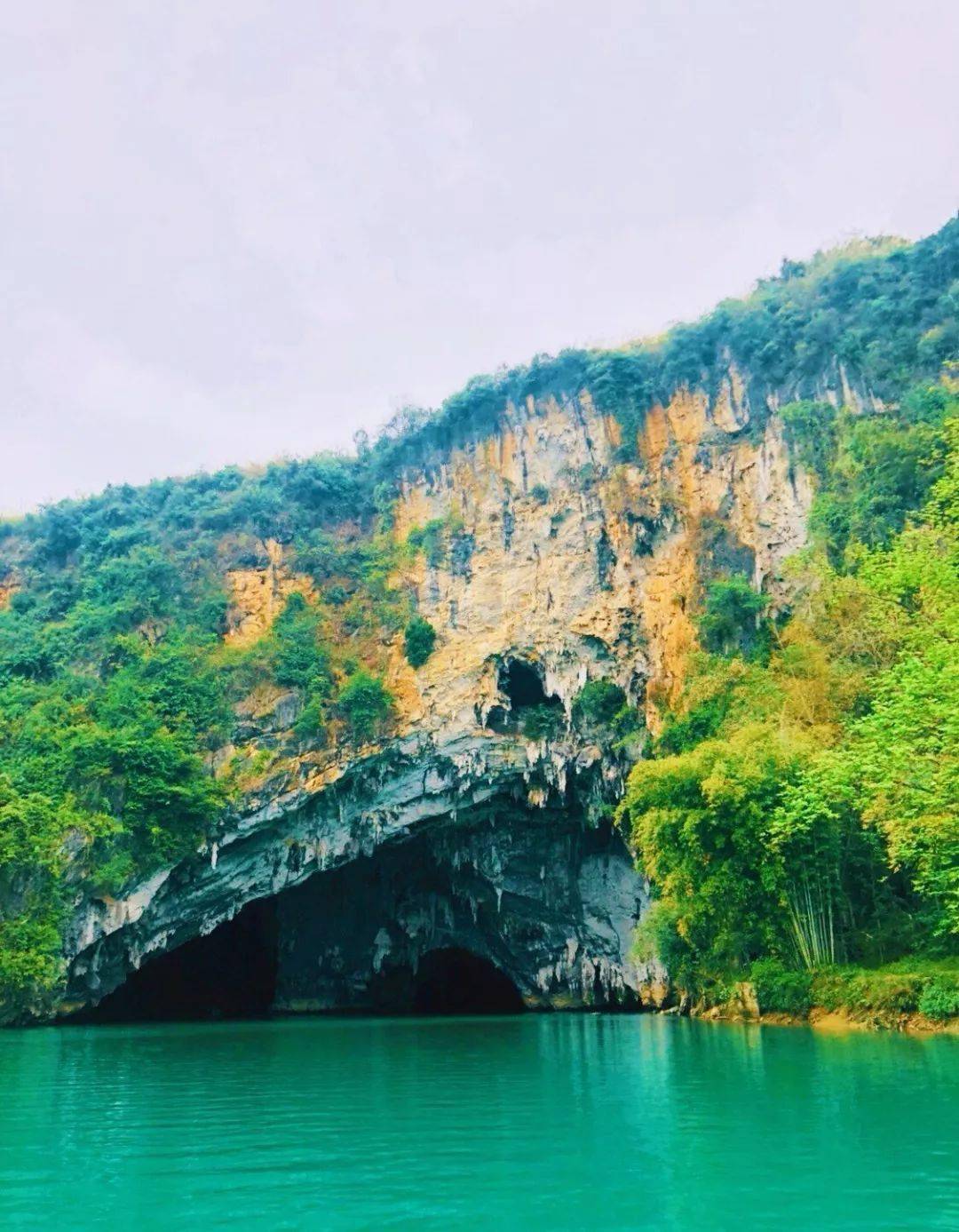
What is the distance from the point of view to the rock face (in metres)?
28.4

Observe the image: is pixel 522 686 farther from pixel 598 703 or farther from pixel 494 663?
pixel 598 703

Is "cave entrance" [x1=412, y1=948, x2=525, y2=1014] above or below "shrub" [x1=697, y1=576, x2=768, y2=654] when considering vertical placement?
below

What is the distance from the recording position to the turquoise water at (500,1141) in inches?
203

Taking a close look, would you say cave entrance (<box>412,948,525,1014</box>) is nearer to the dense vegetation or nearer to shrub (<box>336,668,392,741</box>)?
shrub (<box>336,668,392,741</box>)

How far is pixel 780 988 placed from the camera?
1847cm

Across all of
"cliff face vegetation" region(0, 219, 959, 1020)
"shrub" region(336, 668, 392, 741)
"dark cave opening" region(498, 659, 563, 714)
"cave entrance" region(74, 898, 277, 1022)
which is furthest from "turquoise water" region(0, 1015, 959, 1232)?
"cave entrance" region(74, 898, 277, 1022)

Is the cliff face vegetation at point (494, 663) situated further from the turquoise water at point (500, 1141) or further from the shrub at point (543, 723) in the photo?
the turquoise water at point (500, 1141)

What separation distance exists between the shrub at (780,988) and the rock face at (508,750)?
966 cm

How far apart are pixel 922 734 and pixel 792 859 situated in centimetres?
618

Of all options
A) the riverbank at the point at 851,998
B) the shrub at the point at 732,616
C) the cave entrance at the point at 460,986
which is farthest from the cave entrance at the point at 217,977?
the riverbank at the point at 851,998

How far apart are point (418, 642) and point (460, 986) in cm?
1385

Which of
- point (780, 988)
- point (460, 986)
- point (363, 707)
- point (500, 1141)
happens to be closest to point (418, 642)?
point (363, 707)

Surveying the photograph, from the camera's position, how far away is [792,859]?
18.5 meters

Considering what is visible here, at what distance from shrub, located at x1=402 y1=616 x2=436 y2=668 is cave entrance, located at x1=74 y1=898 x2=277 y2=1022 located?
30.8ft
